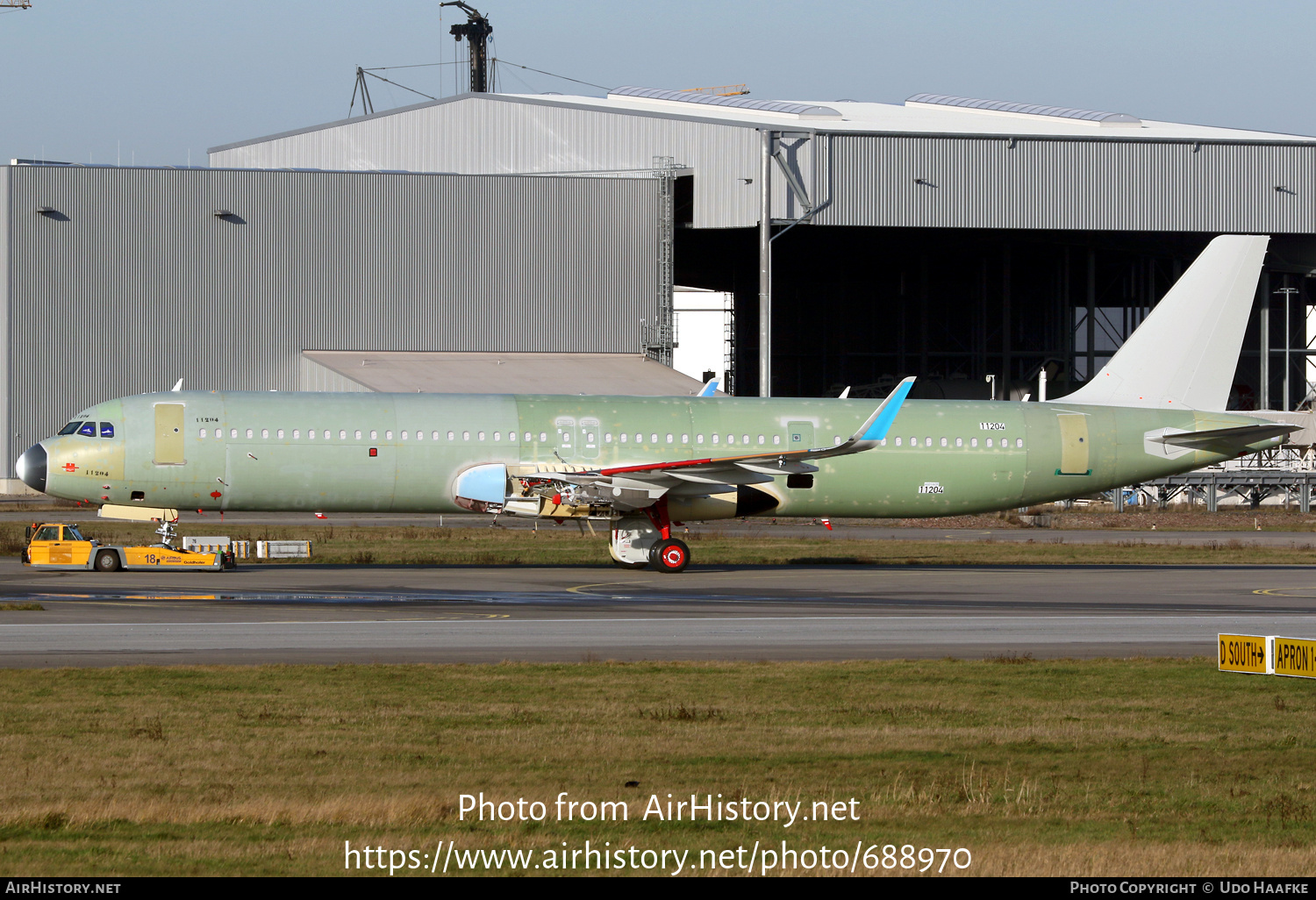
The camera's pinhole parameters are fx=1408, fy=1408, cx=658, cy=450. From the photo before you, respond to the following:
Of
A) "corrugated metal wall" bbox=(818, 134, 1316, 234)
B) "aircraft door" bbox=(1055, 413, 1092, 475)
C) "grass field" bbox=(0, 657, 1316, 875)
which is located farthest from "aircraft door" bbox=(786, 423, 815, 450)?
"corrugated metal wall" bbox=(818, 134, 1316, 234)

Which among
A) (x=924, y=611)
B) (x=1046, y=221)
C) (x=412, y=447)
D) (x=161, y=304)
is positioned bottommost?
(x=924, y=611)

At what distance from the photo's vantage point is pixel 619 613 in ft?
92.4

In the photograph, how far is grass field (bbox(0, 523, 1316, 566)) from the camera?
43.5 m

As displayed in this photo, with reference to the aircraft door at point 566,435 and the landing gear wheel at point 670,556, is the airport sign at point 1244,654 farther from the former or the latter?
the aircraft door at point 566,435

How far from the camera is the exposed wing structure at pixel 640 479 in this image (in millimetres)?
36750

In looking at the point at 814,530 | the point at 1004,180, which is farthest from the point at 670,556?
the point at 1004,180

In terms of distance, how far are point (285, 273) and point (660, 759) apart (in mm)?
60319

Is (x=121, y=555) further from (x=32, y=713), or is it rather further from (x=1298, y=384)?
(x=1298, y=384)

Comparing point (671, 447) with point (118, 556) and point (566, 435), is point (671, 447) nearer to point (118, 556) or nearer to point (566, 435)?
point (566, 435)

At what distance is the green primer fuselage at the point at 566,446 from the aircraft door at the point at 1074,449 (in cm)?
5

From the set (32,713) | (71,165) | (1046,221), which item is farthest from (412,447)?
(1046,221)

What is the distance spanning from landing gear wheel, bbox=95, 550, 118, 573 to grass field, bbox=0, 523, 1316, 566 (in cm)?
555

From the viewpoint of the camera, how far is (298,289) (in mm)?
70375

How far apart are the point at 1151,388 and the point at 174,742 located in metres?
34.8
